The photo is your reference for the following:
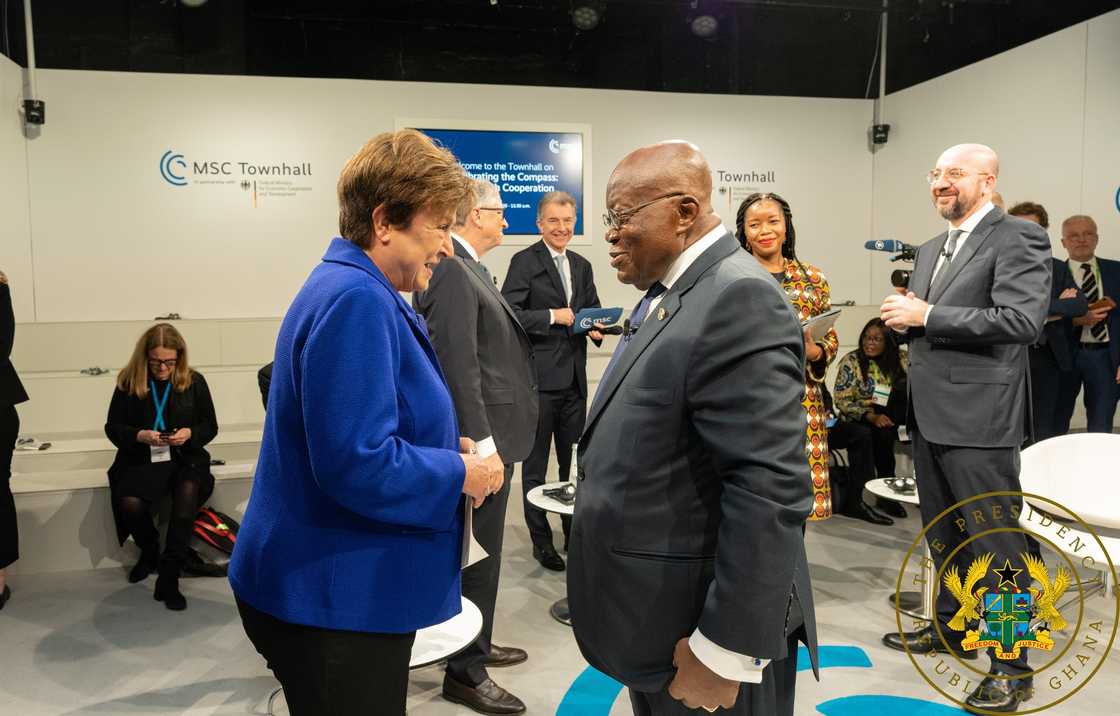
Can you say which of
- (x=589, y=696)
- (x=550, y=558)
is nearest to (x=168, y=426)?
(x=550, y=558)

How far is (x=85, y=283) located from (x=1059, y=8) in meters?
6.72

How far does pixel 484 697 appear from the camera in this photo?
8.64 ft

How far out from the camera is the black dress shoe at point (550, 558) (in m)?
4.00

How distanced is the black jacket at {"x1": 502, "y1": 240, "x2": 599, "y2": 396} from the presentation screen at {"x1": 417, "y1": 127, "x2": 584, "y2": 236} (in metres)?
2.05

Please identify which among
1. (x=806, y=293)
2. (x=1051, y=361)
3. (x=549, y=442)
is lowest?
(x=549, y=442)

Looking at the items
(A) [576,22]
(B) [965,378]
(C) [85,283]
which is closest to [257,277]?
(C) [85,283]

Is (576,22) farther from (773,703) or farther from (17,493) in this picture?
(773,703)

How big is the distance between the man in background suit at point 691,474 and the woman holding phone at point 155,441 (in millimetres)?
3108

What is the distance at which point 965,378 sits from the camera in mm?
2605

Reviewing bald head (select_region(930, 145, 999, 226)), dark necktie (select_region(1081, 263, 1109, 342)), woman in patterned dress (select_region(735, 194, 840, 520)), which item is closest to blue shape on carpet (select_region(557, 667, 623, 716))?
woman in patterned dress (select_region(735, 194, 840, 520))

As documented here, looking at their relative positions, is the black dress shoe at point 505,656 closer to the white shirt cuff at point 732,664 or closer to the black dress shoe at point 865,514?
the white shirt cuff at point 732,664

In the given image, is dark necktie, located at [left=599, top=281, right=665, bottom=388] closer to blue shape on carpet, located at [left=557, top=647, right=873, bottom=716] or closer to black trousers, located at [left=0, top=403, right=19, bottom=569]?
blue shape on carpet, located at [left=557, top=647, right=873, bottom=716]

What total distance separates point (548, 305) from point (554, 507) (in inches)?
53.7

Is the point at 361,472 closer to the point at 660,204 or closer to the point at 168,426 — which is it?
the point at 660,204
